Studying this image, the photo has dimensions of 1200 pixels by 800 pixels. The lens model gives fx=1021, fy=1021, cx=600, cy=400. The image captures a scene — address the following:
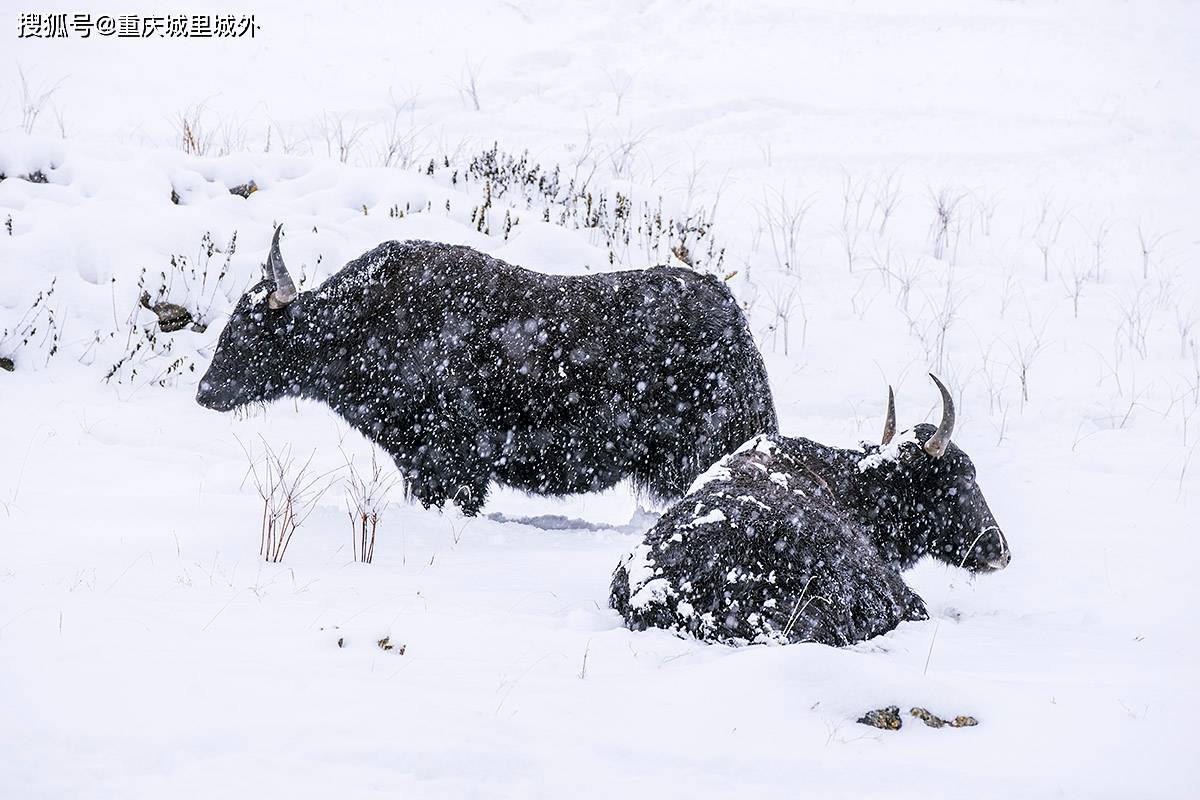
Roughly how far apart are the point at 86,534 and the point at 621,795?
3050mm

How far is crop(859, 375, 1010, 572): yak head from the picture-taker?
194 inches

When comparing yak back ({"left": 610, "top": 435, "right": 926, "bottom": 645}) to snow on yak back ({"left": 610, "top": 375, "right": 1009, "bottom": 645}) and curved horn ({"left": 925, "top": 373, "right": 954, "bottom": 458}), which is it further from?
curved horn ({"left": 925, "top": 373, "right": 954, "bottom": 458})

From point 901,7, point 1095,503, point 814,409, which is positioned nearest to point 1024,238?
point 814,409

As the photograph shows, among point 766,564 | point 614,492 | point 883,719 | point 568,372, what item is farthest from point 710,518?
point 614,492

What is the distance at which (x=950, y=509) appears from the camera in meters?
4.96

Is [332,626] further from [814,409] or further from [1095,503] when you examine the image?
Result: [814,409]

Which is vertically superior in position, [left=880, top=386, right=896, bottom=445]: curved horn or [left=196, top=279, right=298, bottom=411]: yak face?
[left=880, top=386, right=896, bottom=445]: curved horn

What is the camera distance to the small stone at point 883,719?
9.30ft

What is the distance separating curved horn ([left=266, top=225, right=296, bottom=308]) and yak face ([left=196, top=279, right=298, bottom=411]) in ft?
0.23

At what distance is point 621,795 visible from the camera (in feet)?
7.64

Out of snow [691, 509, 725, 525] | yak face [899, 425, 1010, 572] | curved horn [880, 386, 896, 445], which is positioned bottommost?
yak face [899, 425, 1010, 572]

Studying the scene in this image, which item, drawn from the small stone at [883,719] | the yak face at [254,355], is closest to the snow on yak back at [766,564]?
the small stone at [883,719]

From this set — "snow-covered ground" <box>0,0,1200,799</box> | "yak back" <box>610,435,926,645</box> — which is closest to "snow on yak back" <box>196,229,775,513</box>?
"snow-covered ground" <box>0,0,1200,799</box>

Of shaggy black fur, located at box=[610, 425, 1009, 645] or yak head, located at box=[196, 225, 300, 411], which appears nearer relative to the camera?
shaggy black fur, located at box=[610, 425, 1009, 645]
